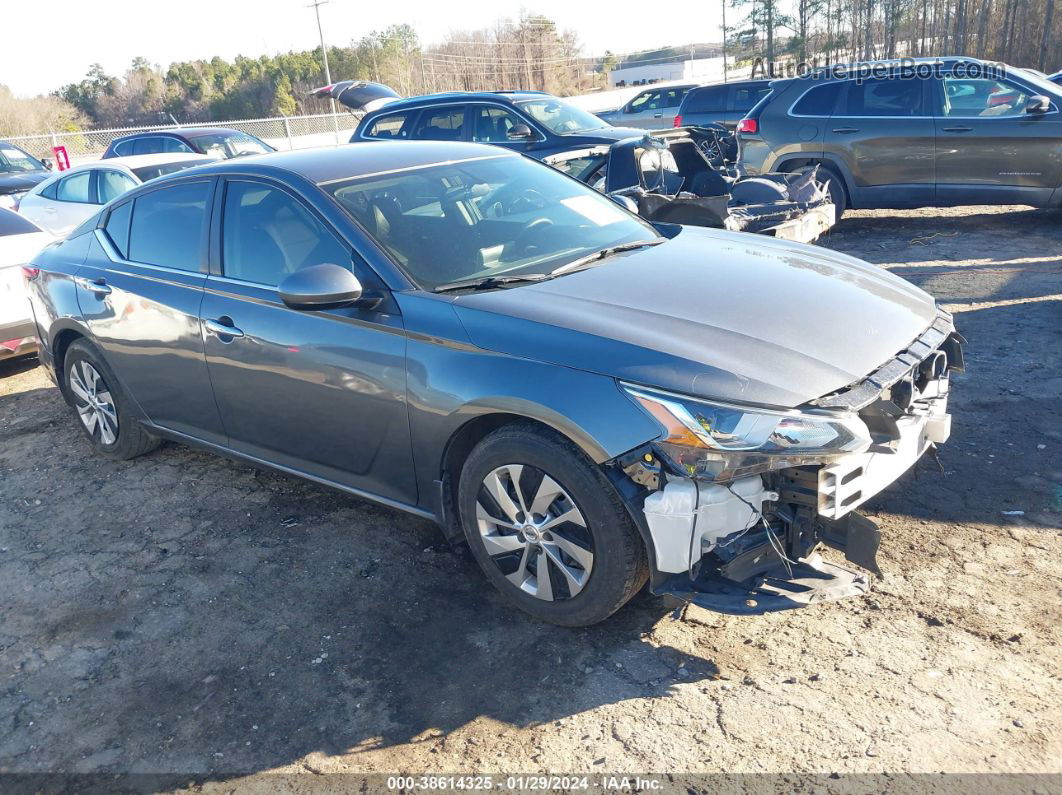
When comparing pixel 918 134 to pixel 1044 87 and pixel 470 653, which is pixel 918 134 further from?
pixel 470 653

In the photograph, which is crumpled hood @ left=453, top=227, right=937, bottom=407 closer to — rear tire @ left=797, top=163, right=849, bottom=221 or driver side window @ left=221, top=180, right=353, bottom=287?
driver side window @ left=221, top=180, right=353, bottom=287

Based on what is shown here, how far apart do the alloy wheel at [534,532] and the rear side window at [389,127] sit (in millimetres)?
9385

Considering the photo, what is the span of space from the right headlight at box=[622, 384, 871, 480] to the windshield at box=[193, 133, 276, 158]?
467 inches

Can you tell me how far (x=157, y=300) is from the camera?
4.42 m

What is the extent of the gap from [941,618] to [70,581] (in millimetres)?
3723

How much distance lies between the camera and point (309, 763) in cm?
279

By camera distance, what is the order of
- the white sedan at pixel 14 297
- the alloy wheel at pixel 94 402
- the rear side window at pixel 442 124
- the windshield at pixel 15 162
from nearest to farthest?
the alloy wheel at pixel 94 402 → the white sedan at pixel 14 297 → the rear side window at pixel 442 124 → the windshield at pixel 15 162

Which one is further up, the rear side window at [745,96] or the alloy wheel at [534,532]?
the rear side window at [745,96]

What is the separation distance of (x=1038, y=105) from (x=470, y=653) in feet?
29.3

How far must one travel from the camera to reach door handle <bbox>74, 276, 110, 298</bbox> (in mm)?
4789

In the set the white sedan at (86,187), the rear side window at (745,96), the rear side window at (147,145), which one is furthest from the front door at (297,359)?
the rear side window at (745,96)

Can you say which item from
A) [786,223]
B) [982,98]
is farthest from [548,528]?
[982,98]

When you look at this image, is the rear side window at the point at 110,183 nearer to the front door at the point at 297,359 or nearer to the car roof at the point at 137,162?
the car roof at the point at 137,162

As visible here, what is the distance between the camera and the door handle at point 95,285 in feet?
15.7
